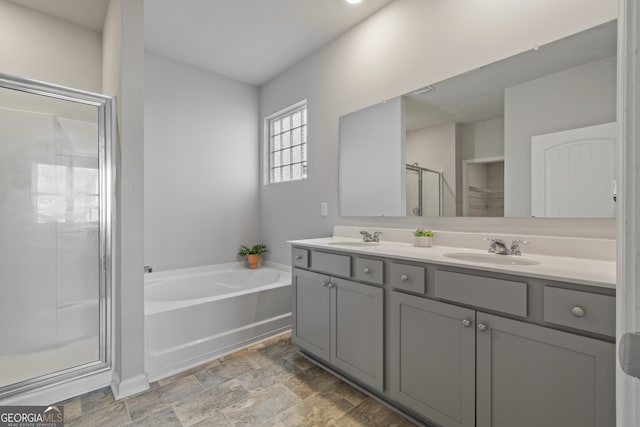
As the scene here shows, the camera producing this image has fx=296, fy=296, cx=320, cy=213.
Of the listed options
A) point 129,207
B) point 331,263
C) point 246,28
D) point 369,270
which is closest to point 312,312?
point 331,263

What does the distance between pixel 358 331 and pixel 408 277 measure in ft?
1.62

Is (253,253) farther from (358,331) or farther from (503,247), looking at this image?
(503,247)

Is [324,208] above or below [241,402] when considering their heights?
above

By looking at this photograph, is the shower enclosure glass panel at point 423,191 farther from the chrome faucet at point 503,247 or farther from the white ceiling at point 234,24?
the white ceiling at point 234,24

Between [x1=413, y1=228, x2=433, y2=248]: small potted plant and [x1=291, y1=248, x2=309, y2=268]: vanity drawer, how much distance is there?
0.74 metres

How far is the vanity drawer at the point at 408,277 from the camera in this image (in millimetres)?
1446

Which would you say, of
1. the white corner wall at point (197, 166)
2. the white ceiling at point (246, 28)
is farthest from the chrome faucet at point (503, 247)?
the white corner wall at point (197, 166)

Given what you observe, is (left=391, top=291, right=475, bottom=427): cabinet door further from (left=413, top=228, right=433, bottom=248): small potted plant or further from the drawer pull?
(left=413, top=228, right=433, bottom=248): small potted plant

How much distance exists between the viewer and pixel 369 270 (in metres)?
1.69

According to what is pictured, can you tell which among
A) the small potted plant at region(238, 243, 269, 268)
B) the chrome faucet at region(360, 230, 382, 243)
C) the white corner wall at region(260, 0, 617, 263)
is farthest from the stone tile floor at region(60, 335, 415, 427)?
the small potted plant at region(238, 243, 269, 268)

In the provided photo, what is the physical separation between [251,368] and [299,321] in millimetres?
457

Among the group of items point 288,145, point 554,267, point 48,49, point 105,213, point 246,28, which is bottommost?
point 554,267

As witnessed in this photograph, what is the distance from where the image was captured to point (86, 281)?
1.95m

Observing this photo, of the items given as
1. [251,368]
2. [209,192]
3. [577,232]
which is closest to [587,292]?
[577,232]
